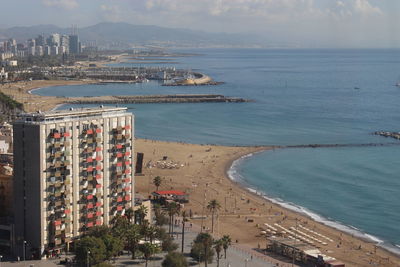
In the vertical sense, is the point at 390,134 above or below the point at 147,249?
below

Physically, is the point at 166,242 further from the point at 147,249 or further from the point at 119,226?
the point at 147,249

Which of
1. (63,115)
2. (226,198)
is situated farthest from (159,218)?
(226,198)

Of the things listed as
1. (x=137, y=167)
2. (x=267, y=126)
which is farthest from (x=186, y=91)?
(x=137, y=167)

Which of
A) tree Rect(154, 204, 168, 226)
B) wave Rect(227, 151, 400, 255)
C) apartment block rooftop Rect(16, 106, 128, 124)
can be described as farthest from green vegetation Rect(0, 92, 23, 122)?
apartment block rooftop Rect(16, 106, 128, 124)

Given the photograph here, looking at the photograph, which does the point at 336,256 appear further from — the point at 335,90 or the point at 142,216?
the point at 335,90

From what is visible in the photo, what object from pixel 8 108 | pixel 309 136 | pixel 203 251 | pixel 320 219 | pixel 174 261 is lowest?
pixel 320 219
